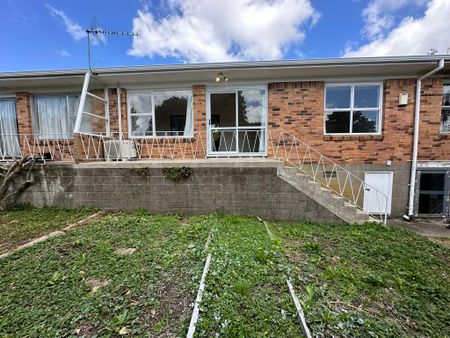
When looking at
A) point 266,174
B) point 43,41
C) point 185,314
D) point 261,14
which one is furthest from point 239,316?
point 43,41

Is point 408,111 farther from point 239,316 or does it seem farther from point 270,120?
point 239,316

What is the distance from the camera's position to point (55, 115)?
7.62m

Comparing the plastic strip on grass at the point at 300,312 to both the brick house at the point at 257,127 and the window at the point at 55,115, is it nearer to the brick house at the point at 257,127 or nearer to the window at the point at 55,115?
the brick house at the point at 257,127

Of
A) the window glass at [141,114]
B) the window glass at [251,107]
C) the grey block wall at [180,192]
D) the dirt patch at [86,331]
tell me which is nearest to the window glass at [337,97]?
the window glass at [251,107]

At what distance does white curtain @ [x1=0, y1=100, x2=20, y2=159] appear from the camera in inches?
301

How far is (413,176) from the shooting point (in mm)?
6434

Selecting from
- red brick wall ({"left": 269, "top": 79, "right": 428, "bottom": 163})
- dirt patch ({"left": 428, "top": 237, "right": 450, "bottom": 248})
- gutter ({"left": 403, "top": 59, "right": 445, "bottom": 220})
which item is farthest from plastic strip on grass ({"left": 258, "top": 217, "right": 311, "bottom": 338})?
gutter ({"left": 403, "top": 59, "right": 445, "bottom": 220})

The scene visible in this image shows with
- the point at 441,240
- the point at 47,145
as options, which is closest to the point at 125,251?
the point at 47,145

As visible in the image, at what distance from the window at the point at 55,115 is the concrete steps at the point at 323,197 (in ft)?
23.2

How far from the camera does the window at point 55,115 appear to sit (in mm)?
7556

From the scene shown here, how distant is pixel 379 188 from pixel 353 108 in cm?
249

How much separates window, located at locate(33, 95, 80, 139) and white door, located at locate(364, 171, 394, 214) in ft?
31.4

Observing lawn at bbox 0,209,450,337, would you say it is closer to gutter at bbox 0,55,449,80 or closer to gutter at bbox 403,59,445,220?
gutter at bbox 403,59,445,220

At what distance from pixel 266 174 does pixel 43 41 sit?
1274 cm
